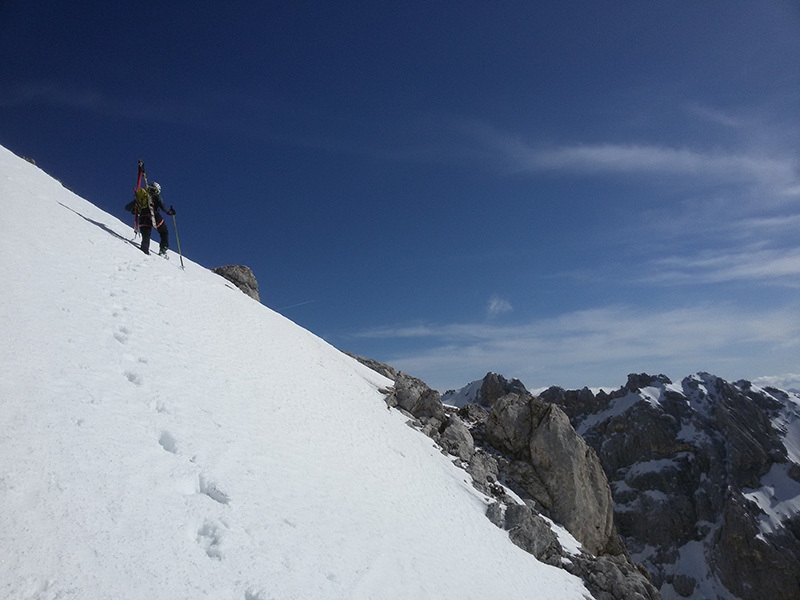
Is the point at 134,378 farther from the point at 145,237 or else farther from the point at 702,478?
the point at 702,478

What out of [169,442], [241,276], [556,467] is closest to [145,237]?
[169,442]

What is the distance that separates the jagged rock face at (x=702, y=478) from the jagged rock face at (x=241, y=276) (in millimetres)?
162033

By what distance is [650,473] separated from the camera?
522ft

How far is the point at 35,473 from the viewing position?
6.41 m

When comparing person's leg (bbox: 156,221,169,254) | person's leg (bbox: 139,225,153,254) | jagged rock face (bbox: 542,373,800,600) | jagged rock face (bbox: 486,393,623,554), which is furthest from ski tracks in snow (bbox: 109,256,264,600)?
jagged rock face (bbox: 542,373,800,600)

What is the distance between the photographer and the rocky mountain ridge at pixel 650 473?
2656cm

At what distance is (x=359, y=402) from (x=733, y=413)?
668 feet

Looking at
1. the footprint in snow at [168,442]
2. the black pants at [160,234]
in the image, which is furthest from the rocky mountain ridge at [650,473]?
the black pants at [160,234]

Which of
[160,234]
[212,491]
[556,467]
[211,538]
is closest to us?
[211,538]

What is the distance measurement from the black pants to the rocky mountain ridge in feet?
51.7

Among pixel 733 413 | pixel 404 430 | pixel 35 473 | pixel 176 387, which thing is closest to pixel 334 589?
pixel 35 473

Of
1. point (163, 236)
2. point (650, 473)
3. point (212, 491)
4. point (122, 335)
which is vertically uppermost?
point (163, 236)

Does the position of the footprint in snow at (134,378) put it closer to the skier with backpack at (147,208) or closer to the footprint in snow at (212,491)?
the footprint in snow at (212,491)

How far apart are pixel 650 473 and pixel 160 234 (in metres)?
186
